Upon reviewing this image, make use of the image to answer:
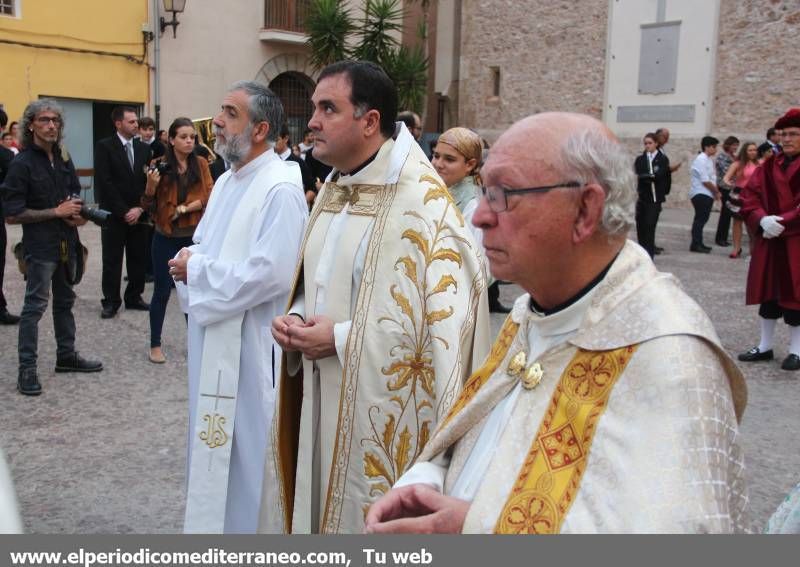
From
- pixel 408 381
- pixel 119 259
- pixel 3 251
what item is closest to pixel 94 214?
pixel 119 259

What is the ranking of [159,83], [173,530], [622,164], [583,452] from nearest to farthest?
[583,452], [622,164], [173,530], [159,83]

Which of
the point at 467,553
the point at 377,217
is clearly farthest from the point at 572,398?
the point at 377,217

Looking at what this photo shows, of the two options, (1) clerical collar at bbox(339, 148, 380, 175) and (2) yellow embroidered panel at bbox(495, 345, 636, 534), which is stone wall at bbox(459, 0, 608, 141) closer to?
(1) clerical collar at bbox(339, 148, 380, 175)

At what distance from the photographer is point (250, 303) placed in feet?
11.0

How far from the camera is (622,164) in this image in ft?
5.58

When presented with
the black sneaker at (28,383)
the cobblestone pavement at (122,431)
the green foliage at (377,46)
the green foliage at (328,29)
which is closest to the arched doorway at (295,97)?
the green foliage at (377,46)

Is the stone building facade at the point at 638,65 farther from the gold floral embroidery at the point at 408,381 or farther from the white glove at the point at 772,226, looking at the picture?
the gold floral embroidery at the point at 408,381

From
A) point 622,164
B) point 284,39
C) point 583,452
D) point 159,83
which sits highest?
point 284,39

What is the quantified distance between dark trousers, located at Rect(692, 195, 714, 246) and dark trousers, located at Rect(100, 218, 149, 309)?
9.25 metres

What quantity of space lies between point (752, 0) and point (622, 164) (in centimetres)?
1977

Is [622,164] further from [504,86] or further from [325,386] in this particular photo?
[504,86]

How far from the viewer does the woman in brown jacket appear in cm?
651

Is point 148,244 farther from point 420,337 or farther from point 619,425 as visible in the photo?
point 619,425

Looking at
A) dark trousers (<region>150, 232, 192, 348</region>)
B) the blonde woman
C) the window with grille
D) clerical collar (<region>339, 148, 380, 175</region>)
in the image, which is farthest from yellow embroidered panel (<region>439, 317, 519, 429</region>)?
the window with grille
